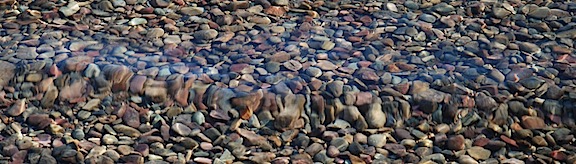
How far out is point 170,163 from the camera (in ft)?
7.27

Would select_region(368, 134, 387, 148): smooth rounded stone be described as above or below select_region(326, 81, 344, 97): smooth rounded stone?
below

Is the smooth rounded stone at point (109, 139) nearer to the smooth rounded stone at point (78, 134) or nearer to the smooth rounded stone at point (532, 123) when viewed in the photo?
the smooth rounded stone at point (78, 134)

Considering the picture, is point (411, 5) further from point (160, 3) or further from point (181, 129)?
point (181, 129)

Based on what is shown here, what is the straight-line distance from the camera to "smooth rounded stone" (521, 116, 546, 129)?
235 centimetres

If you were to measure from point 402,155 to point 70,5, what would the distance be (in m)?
1.27

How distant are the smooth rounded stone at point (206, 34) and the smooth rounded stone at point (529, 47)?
966 mm

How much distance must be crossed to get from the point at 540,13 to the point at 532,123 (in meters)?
0.66

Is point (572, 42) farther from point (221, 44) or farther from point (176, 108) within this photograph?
A: point (176, 108)

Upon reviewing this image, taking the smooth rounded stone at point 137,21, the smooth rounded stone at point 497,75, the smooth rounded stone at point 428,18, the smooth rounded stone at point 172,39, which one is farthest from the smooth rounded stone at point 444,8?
the smooth rounded stone at point 137,21

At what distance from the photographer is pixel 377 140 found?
2.31m

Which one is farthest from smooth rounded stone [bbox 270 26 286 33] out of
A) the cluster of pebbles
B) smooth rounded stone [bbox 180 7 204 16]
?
smooth rounded stone [bbox 180 7 204 16]

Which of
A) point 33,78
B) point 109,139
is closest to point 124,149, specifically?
point 109,139

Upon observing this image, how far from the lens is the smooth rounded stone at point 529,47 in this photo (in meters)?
2.65

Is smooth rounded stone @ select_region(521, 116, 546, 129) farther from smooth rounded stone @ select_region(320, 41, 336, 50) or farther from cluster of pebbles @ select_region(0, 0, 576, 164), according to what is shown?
smooth rounded stone @ select_region(320, 41, 336, 50)
